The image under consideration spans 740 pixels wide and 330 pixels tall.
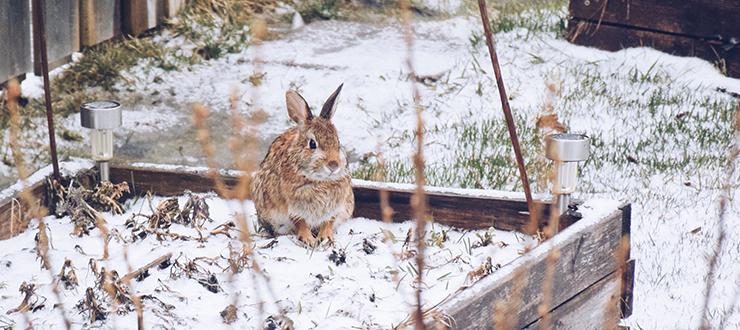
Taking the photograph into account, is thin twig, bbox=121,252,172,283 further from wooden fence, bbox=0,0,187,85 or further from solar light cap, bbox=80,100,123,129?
wooden fence, bbox=0,0,187,85

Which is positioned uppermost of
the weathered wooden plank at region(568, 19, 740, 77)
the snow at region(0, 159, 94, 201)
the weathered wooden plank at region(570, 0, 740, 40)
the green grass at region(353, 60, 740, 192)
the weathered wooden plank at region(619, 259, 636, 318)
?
the weathered wooden plank at region(570, 0, 740, 40)

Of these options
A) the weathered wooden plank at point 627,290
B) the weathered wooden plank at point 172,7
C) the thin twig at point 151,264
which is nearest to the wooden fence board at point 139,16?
the weathered wooden plank at point 172,7

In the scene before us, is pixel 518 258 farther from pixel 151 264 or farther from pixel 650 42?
pixel 650 42

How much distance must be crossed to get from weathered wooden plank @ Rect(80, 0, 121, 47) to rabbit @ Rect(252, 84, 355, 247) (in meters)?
3.29

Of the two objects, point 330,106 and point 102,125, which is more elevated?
point 330,106

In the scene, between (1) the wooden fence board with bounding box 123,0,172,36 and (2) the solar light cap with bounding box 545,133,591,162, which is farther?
(1) the wooden fence board with bounding box 123,0,172,36

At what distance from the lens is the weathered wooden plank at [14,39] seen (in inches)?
242

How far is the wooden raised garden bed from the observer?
3289mm

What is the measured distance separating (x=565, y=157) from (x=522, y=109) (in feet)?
7.94

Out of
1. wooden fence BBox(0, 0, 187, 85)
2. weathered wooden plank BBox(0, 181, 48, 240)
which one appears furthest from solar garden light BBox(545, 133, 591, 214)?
wooden fence BBox(0, 0, 187, 85)

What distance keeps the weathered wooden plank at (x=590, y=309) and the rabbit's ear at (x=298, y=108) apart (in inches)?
38.7

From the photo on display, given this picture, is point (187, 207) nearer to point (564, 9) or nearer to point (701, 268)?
point (701, 268)

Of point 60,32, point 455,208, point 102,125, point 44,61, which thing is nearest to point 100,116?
point 102,125

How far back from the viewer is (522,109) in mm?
6352
